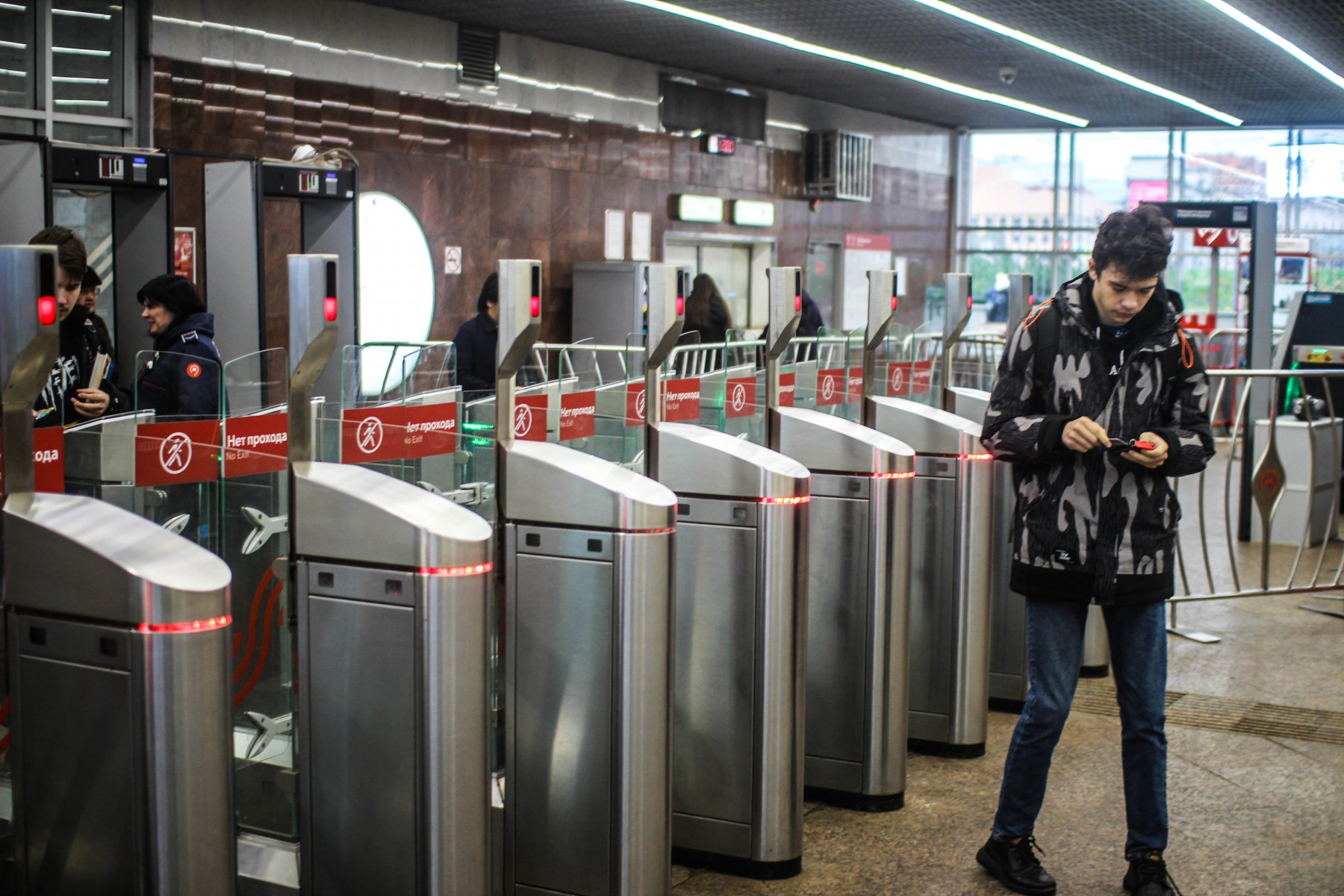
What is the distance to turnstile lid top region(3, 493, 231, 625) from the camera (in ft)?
6.25

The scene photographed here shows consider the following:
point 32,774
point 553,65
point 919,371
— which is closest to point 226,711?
point 32,774

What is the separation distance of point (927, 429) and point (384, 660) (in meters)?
2.17

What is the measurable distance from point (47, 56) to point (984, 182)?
39.0 feet

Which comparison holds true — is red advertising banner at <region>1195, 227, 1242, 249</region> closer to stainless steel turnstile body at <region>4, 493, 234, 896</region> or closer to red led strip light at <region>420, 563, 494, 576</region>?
red led strip light at <region>420, 563, 494, 576</region>

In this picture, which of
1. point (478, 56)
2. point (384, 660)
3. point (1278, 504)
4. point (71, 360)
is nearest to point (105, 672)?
point (384, 660)

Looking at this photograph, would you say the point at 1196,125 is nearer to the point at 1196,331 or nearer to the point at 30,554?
the point at 1196,331

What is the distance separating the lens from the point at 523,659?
2.78 meters

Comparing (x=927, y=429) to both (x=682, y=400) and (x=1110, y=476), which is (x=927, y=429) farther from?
(x=1110, y=476)

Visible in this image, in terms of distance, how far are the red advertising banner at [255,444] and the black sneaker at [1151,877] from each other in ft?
6.67

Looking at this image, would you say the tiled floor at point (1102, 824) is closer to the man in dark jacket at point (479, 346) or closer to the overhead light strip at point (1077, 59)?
the man in dark jacket at point (479, 346)

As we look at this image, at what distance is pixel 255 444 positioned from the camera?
300 cm

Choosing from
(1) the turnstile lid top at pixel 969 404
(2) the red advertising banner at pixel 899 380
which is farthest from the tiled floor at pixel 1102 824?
(2) the red advertising banner at pixel 899 380

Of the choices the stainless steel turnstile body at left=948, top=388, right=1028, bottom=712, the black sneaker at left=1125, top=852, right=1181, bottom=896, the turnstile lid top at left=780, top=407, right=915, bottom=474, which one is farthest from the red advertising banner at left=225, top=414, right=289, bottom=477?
the stainless steel turnstile body at left=948, top=388, right=1028, bottom=712

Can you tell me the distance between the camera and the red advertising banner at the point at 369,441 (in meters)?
3.09
